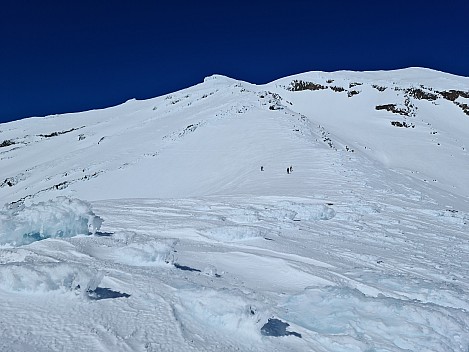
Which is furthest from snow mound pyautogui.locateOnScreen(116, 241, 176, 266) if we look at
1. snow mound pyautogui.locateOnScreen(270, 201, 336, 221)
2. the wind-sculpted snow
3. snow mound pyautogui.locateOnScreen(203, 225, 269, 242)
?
snow mound pyautogui.locateOnScreen(270, 201, 336, 221)

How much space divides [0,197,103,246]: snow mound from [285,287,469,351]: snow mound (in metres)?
3.24

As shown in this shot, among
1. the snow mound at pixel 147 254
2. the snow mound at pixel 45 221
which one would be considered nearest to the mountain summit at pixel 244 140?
the snow mound at pixel 45 221

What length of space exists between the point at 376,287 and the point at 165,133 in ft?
88.9

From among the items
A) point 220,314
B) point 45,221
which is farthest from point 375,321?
point 45,221

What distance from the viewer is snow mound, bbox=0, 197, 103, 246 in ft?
17.8

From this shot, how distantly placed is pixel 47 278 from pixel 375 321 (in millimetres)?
3149

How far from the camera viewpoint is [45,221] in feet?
18.8

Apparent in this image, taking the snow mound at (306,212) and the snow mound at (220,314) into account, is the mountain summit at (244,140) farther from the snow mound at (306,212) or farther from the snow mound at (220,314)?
the snow mound at (220,314)

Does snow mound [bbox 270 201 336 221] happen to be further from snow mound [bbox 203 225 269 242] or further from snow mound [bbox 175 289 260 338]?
snow mound [bbox 175 289 260 338]

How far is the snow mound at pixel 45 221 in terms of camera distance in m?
5.41

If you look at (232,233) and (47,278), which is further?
(232,233)

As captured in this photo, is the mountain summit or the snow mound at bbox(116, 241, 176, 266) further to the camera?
the mountain summit

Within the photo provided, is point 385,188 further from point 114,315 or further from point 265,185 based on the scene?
point 114,315

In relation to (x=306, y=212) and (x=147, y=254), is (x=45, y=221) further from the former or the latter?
(x=306, y=212)
